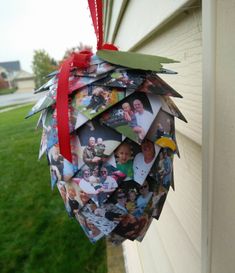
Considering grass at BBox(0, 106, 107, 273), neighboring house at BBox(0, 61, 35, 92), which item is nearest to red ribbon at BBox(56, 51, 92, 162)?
grass at BBox(0, 106, 107, 273)

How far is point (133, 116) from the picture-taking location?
530 millimetres

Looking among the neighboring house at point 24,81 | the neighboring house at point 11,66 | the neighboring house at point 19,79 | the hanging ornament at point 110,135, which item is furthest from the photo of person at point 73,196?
the neighboring house at point 11,66

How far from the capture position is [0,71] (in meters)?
45.2

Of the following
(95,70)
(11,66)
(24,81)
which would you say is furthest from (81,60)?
(11,66)

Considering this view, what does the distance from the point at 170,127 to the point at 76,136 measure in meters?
0.18

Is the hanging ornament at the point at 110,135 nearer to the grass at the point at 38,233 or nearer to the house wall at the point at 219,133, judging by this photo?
the house wall at the point at 219,133

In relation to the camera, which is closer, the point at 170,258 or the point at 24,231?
the point at 170,258

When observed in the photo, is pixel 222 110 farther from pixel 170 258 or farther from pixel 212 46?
pixel 170 258

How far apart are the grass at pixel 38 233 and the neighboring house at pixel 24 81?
133ft

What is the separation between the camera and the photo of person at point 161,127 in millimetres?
556

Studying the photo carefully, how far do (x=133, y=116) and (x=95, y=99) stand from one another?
0.07 m

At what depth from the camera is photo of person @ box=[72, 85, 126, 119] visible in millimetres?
525

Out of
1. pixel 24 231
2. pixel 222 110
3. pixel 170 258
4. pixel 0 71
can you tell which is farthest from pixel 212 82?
pixel 0 71

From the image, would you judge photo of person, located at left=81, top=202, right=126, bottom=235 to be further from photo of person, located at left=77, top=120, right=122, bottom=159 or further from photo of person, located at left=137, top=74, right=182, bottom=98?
photo of person, located at left=137, top=74, right=182, bottom=98
